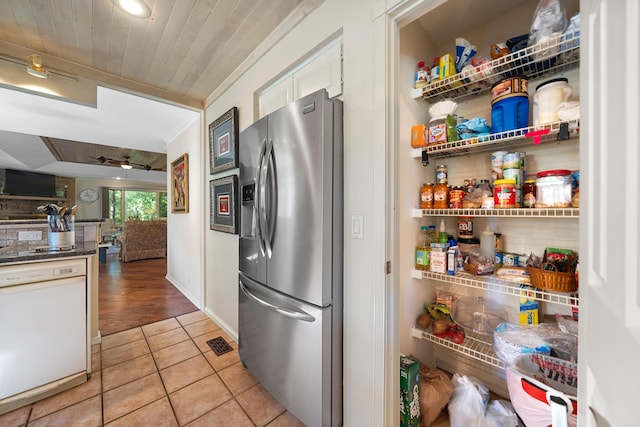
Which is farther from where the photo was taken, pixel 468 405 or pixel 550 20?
pixel 468 405

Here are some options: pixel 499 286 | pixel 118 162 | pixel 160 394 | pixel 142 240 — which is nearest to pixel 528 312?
pixel 499 286

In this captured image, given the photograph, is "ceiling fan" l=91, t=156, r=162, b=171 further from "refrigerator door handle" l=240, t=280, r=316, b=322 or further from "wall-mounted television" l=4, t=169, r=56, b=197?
"refrigerator door handle" l=240, t=280, r=316, b=322

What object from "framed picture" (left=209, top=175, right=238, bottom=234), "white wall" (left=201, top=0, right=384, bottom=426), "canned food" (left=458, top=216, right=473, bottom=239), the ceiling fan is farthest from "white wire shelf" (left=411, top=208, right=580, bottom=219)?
the ceiling fan

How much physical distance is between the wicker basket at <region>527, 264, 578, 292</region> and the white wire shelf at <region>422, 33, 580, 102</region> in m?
0.99

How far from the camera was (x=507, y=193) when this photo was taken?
1229 millimetres

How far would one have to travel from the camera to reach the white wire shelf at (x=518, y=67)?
1073 mm

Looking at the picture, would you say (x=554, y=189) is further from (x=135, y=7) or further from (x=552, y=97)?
(x=135, y=7)

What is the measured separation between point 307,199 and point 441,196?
85cm

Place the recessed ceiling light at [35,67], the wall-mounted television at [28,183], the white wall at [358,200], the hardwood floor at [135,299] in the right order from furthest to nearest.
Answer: the wall-mounted television at [28,183] < the hardwood floor at [135,299] < the recessed ceiling light at [35,67] < the white wall at [358,200]

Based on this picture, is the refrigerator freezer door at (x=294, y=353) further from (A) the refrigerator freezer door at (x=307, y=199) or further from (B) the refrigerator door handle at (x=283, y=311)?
(A) the refrigerator freezer door at (x=307, y=199)

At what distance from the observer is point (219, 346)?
2.21 meters

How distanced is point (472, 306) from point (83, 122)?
4.98 metres

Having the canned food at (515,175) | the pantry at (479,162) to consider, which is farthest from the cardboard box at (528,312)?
the canned food at (515,175)

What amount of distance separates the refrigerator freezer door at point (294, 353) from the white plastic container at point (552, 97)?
4.53 feet
